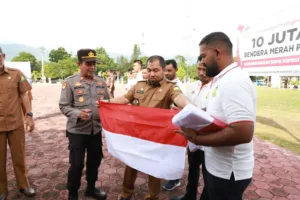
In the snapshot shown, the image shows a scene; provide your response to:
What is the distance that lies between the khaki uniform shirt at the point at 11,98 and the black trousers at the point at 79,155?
0.85 metres

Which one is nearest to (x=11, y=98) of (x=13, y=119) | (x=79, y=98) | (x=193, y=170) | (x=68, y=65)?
(x=13, y=119)

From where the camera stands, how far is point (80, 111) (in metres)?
2.69

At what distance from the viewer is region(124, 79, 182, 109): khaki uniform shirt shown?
8.70ft

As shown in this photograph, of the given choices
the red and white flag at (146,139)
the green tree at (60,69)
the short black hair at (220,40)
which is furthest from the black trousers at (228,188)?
the green tree at (60,69)

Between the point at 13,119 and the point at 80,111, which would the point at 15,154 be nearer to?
the point at 13,119

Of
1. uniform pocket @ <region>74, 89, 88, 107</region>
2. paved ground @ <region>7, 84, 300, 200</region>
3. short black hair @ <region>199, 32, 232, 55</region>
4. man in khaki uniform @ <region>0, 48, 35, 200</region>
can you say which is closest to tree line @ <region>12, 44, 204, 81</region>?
paved ground @ <region>7, 84, 300, 200</region>

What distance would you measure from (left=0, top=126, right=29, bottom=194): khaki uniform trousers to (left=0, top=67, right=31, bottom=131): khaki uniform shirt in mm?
126

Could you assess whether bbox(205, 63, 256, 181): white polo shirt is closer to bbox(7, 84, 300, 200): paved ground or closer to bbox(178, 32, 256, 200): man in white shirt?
bbox(178, 32, 256, 200): man in white shirt

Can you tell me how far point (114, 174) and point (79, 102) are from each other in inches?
71.5

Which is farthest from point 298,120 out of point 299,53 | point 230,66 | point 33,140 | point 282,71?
point 33,140

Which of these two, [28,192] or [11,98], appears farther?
[28,192]

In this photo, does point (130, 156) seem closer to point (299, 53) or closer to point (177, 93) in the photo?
point (177, 93)

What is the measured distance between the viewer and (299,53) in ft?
17.1

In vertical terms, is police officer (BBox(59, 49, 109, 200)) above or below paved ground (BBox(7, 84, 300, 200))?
above
